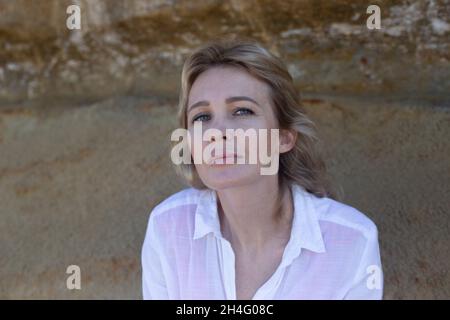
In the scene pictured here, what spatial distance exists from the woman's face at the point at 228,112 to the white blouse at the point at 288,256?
0.48 ft

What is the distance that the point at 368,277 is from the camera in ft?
4.97

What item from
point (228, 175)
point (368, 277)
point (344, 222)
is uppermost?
point (228, 175)

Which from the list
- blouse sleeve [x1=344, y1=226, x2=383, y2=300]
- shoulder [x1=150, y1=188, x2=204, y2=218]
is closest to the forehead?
shoulder [x1=150, y1=188, x2=204, y2=218]

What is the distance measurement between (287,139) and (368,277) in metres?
0.36

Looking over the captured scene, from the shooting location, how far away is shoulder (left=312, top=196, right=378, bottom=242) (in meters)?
1.52

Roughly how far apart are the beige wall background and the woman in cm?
42

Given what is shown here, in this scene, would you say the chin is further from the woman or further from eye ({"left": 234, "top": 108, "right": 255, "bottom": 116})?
eye ({"left": 234, "top": 108, "right": 255, "bottom": 116})

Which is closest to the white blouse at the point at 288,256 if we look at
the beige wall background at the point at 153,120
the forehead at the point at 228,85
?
the forehead at the point at 228,85

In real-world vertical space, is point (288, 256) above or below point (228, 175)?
below

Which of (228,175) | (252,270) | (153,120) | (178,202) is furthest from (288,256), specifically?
(153,120)

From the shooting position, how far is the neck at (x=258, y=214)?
1598 mm

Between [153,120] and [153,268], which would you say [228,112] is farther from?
[153,120]

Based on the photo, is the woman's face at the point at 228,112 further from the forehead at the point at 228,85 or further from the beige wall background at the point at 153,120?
the beige wall background at the point at 153,120
